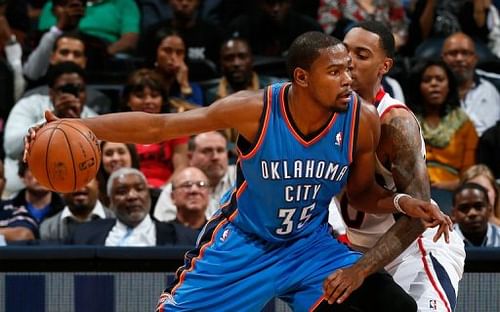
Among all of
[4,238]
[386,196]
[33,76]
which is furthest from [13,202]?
[386,196]

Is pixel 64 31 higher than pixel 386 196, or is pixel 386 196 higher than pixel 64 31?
pixel 64 31

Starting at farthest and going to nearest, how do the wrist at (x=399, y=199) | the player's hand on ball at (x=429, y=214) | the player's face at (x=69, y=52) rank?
the player's face at (x=69, y=52) → the wrist at (x=399, y=199) → the player's hand on ball at (x=429, y=214)

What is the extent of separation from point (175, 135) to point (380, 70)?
104 cm

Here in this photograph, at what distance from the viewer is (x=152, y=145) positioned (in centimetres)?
818

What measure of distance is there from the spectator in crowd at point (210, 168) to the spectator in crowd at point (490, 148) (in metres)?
1.90

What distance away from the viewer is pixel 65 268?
5.79 meters

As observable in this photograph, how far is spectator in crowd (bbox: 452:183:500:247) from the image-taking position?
711cm

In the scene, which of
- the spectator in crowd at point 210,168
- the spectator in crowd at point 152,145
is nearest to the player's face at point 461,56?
the spectator in crowd at point 210,168

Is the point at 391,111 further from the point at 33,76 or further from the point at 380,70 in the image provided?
the point at 33,76

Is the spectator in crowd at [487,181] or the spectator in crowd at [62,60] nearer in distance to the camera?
the spectator in crowd at [487,181]

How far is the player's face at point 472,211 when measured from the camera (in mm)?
7117

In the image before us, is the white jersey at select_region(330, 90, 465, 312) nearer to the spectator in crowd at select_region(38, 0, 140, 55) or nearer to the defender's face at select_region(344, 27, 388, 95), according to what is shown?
the defender's face at select_region(344, 27, 388, 95)

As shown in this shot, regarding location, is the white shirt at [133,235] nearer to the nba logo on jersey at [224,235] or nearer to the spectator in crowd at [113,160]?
the spectator in crowd at [113,160]

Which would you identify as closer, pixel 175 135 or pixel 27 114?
pixel 175 135
